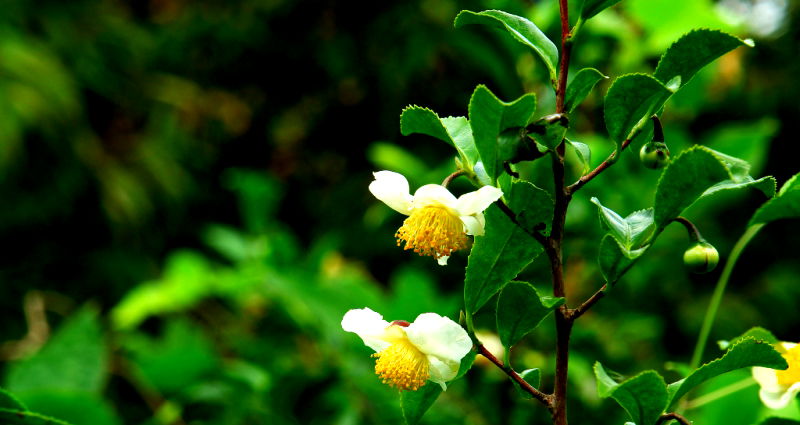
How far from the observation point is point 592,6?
1.65 feet

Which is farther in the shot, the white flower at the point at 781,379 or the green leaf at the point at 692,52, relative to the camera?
the white flower at the point at 781,379

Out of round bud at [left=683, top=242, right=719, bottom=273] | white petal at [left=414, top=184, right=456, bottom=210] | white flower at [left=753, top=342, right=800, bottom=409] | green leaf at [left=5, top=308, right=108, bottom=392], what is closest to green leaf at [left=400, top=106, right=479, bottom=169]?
white petal at [left=414, top=184, right=456, bottom=210]

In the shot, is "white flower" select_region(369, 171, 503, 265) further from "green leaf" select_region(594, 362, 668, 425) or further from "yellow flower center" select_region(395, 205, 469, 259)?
"green leaf" select_region(594, 362, 668, 425)

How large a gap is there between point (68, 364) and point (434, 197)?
2.55 feet

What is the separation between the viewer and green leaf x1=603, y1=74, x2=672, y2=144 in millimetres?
460

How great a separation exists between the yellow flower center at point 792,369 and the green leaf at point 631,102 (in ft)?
0.69

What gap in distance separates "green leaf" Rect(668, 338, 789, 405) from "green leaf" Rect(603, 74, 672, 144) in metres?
0.14

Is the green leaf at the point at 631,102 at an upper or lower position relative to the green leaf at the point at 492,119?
upper

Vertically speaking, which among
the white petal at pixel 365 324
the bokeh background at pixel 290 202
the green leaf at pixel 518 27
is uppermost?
the bokeh background at pixel 290 202

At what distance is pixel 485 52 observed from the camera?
1253 mm

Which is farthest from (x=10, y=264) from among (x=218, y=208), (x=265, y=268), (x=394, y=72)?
(x=265, y=268)

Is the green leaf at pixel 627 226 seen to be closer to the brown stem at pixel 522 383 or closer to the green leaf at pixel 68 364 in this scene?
the brown stem at pixel 522 383

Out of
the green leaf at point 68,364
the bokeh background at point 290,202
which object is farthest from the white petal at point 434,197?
the green leaf at point 68,364

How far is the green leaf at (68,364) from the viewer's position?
3.38 ft
